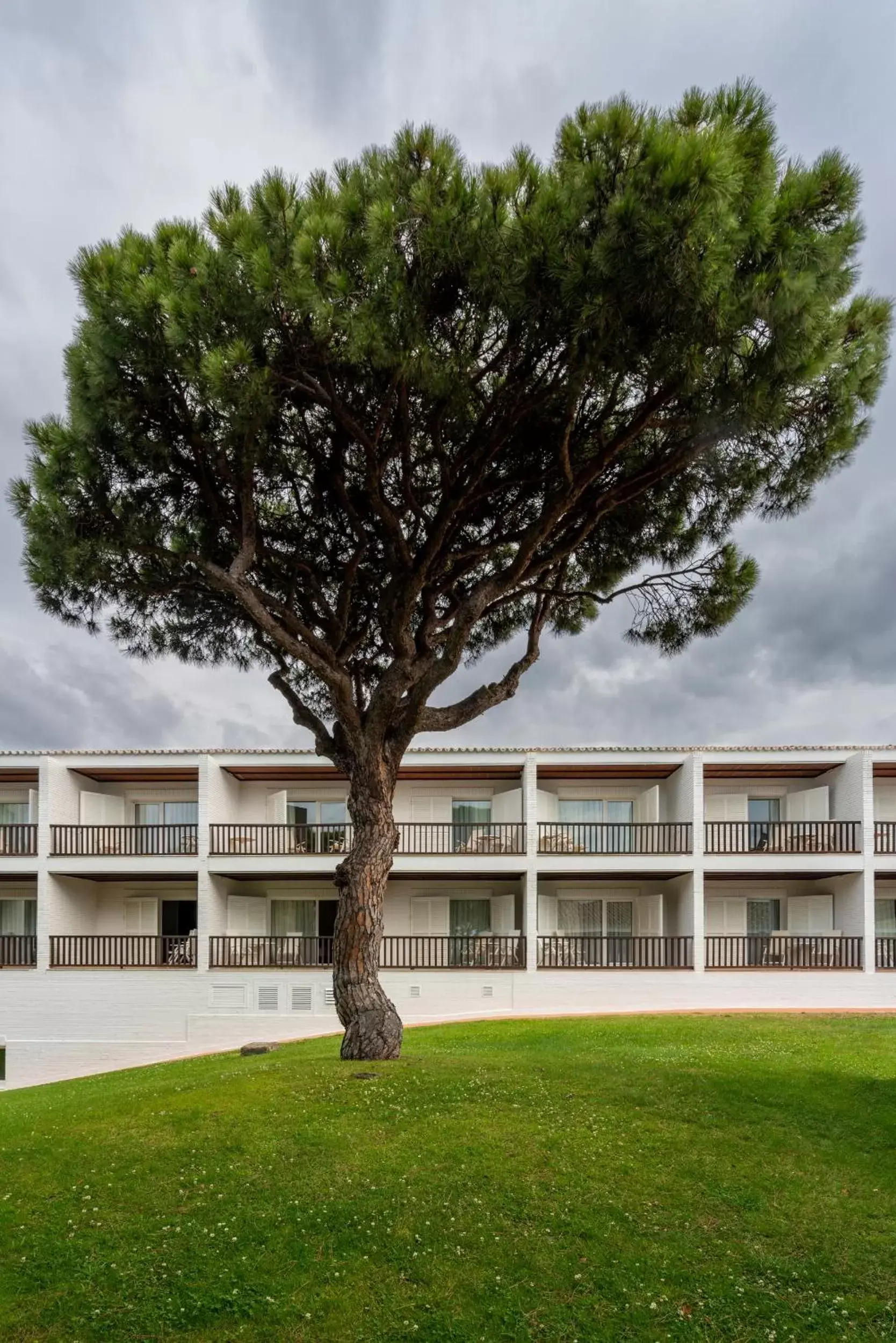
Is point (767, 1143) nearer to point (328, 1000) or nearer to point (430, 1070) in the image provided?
point (430, 1070)

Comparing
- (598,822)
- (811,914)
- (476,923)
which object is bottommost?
(476,923)

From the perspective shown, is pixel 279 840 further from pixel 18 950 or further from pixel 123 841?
pixel 18 950

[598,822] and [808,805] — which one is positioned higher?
[808,805]

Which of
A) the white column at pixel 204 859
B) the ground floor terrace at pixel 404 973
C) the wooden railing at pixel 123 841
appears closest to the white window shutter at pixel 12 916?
the ground floor terrace at pixel 404 973

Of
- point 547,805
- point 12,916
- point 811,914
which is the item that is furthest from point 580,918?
point 12,916

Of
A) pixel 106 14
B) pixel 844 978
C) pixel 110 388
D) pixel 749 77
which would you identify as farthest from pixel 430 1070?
pixel 844 978

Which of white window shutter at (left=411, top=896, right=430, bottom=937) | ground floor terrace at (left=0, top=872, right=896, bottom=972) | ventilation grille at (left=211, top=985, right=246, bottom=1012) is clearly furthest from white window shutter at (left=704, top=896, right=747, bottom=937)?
ventilation grille at (left=211, top=985, right=246, bottom=1012)

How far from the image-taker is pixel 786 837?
999 inches

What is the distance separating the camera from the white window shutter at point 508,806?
85.3 feet

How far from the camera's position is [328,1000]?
77.4 feet

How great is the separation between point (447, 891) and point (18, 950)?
11.7 meters

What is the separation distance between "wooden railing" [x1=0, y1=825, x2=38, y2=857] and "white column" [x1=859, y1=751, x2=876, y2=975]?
71.8 feet

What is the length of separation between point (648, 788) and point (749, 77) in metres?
20.5

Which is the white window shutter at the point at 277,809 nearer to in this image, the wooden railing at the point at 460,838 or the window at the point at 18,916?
the wooden railing at the point at 460,838
